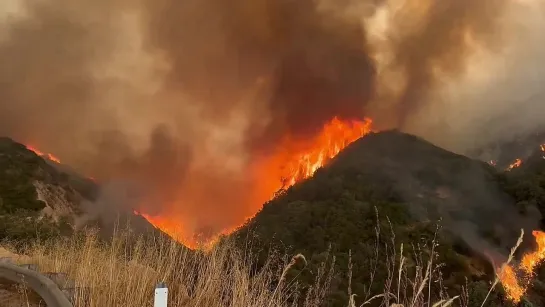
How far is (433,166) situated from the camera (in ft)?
344

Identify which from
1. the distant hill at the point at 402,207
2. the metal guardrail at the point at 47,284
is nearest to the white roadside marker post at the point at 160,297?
the metal guardrail at the point at 47,284

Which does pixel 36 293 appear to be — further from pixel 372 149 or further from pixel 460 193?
pixel 372 149

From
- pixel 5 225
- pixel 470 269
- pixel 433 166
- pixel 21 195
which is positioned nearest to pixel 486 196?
pixel 433 166

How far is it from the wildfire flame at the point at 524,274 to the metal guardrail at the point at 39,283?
57.9 ft

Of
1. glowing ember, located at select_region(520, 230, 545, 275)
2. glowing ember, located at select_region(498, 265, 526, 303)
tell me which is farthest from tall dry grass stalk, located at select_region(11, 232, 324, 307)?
glowing ember, located at select_region(520, 230, 545, 275)

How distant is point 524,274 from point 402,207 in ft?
106

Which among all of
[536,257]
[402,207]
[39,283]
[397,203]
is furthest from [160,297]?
[397,203]

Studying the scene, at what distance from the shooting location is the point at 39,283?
14.9 ft

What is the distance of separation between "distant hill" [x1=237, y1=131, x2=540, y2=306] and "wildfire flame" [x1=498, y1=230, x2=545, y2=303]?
3.40 m

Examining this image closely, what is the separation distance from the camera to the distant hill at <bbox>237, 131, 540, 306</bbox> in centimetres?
5981

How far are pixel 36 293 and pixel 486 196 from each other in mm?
99159

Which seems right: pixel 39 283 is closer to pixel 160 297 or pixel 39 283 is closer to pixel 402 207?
pixel 160 297

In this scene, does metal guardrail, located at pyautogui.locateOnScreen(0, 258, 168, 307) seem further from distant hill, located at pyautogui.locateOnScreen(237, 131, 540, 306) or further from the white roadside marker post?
distant hill, located at pyautogui.locateOnScreen(237, 131, 540, 306)

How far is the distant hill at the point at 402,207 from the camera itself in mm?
59812
